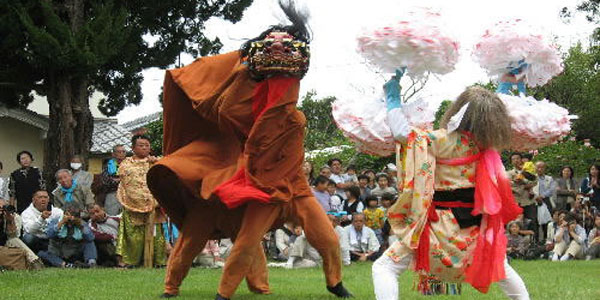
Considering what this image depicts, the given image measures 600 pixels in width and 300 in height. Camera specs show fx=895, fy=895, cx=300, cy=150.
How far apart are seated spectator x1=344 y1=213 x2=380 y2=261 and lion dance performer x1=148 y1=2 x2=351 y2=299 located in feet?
17.7

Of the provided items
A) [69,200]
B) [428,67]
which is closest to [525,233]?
[69,200]

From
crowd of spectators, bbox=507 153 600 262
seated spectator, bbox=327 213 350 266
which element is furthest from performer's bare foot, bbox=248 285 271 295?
crowd of spectators, bbox=507 153 600 262

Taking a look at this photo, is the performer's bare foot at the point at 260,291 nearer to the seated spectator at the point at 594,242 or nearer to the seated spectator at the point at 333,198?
the seated spectator at the point at 333,198

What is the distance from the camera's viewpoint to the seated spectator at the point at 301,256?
Answer: 39.7ft

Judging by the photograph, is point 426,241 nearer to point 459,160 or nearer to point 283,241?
point 459,160

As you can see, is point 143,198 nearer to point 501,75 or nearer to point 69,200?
A: point 69,200

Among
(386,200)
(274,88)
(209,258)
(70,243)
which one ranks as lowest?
(209,258)

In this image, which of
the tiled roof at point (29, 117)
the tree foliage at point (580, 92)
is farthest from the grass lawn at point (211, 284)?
the tree foliage at point (580, 92)

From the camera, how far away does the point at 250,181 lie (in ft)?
22.1

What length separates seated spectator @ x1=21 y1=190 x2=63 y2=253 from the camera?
11867 millimetres

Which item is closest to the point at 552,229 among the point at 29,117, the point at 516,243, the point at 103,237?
the point at 516,243

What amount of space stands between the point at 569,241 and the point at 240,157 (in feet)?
29.7

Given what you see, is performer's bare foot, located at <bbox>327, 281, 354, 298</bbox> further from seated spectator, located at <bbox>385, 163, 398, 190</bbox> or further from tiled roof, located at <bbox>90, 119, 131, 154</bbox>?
tiled roof, located at <bbox>90, 119, 131, 154</bbox>

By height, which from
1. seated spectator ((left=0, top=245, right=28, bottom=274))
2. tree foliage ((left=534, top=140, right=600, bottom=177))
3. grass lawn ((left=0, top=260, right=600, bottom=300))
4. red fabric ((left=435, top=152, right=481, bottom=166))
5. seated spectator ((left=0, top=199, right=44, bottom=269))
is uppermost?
tree foliage ((left=534, top=140, right=600, bottom=177))
